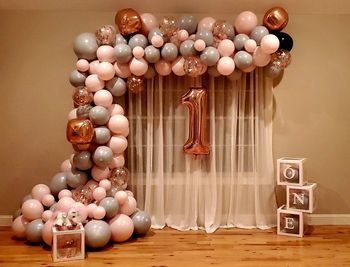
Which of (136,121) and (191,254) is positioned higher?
(136,121)

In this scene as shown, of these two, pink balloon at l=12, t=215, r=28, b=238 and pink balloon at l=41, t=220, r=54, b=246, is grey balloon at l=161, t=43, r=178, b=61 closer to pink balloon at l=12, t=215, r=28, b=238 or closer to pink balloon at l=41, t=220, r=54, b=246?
pink balloon at l=41, t=220, r=54, b=246

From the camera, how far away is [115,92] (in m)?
3.97

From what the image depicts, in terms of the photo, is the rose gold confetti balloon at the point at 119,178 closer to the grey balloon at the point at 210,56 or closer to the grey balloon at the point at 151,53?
the grey balloon at the point at 151,53

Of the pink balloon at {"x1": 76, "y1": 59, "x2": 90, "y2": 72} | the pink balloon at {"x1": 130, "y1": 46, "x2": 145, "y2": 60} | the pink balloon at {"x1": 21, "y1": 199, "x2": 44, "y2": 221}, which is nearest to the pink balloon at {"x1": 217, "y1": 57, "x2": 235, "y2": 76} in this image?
the pink balloon at {"x1": 130, "y1": 46, "x2": 145, "y2": 60}

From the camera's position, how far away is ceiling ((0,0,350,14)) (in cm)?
419

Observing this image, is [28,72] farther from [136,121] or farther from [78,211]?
[78,211]

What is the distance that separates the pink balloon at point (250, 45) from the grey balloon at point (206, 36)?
0.95 feet

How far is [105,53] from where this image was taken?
12.8 ft

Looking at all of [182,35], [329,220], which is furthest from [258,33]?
[329,220]

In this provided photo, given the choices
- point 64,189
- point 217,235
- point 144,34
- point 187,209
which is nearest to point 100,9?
point 144,34

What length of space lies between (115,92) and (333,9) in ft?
7.07

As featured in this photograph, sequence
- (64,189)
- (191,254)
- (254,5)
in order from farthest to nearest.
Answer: (254,5) < (64,189) < (191,254)

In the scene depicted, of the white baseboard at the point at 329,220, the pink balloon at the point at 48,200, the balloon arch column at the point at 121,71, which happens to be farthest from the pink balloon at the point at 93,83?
the white baseboard at the point at 329,220

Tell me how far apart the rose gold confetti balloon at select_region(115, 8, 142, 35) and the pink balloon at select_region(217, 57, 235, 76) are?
0.75 metres
